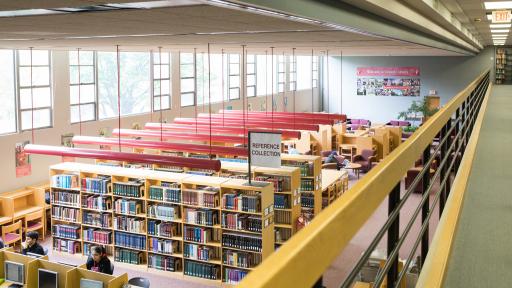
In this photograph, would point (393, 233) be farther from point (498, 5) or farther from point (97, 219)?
point (97, 219)

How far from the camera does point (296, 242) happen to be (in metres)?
0.75

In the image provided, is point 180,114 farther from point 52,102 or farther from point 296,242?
point 296,242

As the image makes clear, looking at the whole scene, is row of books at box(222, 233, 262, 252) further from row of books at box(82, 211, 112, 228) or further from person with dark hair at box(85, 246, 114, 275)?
row of books at box(82, 211, 112, 228)

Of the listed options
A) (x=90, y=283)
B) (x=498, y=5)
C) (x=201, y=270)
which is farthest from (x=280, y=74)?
(x=90, y=283)

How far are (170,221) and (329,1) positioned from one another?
19.8 feet

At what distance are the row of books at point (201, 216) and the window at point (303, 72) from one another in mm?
17030

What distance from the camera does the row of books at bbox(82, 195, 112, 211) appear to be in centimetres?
997

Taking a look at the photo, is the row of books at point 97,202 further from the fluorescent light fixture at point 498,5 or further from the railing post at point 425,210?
the railing post at point 425,210

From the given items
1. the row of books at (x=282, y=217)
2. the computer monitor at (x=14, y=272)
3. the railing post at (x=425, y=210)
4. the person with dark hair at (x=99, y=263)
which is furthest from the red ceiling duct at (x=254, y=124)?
the railing post at (x=425, y=210)

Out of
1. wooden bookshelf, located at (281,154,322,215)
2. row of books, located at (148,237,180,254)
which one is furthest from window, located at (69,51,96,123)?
wooden bookshelf, located at (281,154,322,215)

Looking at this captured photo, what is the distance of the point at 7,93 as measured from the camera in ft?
36.9

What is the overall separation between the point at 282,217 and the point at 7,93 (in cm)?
599

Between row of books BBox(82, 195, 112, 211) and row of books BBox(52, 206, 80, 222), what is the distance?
28cm

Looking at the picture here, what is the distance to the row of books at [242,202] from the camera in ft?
28.7
